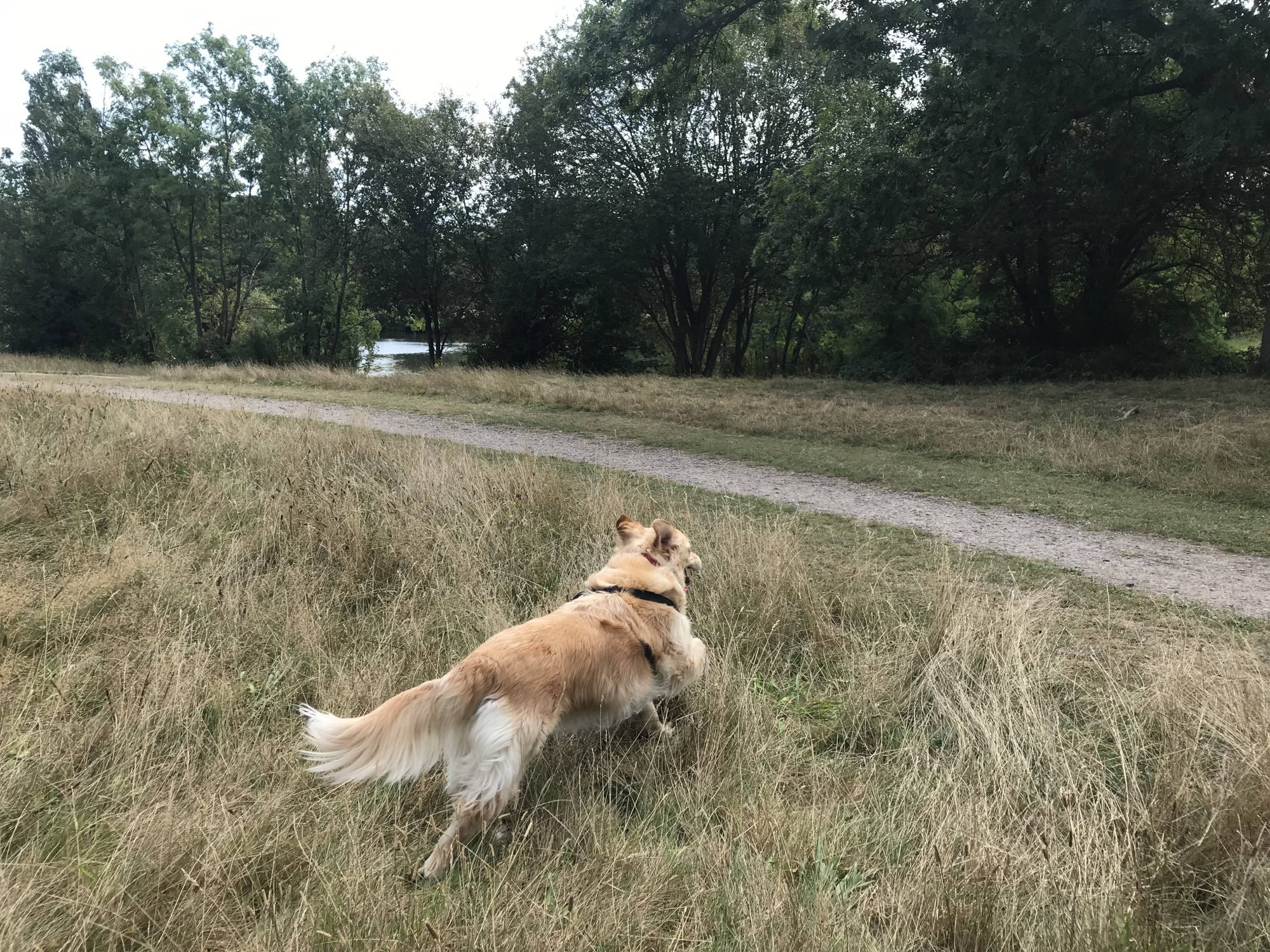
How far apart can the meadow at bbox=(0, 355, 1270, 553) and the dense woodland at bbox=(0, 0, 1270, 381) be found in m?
4.14

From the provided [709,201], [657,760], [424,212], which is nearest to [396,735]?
[657,760]

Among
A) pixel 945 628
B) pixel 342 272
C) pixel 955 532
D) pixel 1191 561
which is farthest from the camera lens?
pixel 342 272

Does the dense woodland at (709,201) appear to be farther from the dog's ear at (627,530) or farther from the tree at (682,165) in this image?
the dog's ear at (627,530)

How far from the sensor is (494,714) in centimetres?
256

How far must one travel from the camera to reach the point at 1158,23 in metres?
10.7

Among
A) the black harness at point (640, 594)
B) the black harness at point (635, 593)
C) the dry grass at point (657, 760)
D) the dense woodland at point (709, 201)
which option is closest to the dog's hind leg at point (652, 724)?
the dry grass at point (657, 760)

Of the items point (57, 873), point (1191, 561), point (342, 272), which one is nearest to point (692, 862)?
point (57, 873)

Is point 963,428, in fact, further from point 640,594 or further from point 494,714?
point 494,714

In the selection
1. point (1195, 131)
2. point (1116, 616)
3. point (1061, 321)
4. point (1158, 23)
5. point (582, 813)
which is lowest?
point (582, 813)

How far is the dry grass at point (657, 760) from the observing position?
6.76 feet

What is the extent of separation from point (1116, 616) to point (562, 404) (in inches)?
456

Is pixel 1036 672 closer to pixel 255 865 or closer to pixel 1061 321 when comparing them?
pixel 255 865

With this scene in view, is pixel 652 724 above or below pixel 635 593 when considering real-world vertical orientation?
below

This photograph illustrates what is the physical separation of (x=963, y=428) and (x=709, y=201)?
1850 centimetres
